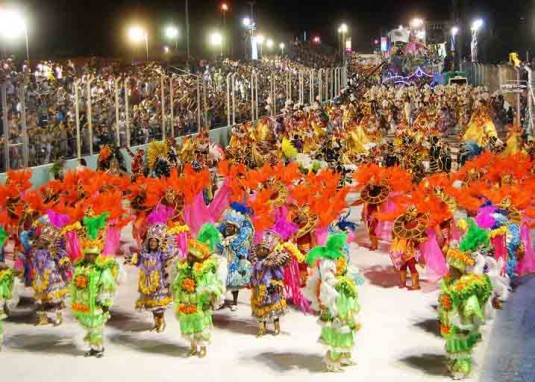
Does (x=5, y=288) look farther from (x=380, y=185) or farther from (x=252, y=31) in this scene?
(x=252, y=31)

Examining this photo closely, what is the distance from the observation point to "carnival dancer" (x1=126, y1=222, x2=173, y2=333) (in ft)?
32.1

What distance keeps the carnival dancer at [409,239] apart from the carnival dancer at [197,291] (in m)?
3.43

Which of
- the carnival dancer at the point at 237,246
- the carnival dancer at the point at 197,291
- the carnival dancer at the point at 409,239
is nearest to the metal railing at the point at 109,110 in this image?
the carnival dancer at the point at 237,246

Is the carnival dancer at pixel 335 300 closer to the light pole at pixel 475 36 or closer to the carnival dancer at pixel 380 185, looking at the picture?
Answer: the carnival dancer at pixel 380 185

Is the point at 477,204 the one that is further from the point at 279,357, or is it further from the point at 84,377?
the point at 84,377

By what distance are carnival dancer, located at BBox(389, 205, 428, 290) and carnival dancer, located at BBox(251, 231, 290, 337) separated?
2337 millimetres

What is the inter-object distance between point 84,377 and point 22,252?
3.16m

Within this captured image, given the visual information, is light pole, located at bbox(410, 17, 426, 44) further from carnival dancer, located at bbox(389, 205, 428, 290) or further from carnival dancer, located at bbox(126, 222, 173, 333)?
carnival dancer, located at bbox(126, 222, 173, 333)

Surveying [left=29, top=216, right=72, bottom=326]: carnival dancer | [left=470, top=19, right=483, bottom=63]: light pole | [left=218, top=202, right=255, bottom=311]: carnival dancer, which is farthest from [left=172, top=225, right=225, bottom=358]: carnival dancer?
[left=470, top=19, right=483, bottom=63]: light pole

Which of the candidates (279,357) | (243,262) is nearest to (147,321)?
(243,262)

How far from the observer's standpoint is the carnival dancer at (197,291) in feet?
29.0

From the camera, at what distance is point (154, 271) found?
9.76 meters

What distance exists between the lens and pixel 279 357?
9141 mm

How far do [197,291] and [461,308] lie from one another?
265 centimetres
